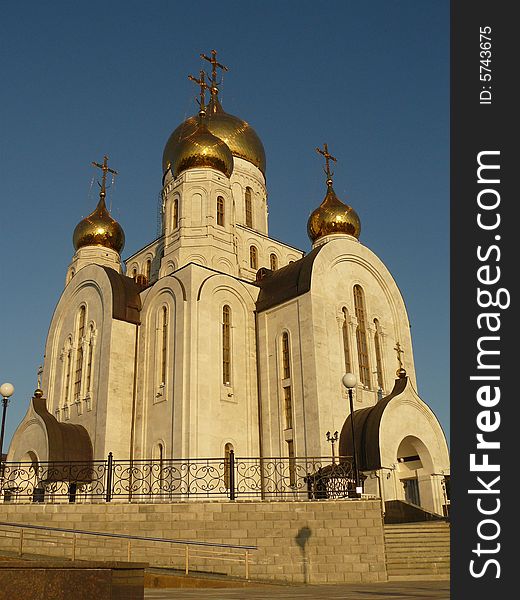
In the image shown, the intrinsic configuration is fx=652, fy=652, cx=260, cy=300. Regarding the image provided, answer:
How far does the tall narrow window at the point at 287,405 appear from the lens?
62.7 ft

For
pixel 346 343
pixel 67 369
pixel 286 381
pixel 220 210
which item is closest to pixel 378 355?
pixel 346 343

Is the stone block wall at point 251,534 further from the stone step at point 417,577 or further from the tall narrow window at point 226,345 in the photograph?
the tall narrow window at point 226,345

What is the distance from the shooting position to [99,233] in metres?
26.3

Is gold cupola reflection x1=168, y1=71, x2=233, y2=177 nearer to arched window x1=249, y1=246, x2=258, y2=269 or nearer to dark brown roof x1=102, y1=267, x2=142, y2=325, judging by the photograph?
arched window x1=249, y1=246, x2=258, y2=269

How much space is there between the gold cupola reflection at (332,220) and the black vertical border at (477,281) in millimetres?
15391

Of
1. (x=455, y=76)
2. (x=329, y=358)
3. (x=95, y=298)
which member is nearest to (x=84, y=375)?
A: (x=95, y=298)

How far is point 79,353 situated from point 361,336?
9337mm

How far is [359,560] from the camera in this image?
1219 centimetres

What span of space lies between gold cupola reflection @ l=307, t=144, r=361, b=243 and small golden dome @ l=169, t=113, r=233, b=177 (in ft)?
12.5

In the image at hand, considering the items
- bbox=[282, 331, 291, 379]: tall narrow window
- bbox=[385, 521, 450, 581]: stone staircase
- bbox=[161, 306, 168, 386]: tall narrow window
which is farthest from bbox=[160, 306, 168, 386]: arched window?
bbox=[385, 521, 450, 581]: stone staircase

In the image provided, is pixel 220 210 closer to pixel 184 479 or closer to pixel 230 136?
pixel 230 136

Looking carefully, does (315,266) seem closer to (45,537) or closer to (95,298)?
(95,298)

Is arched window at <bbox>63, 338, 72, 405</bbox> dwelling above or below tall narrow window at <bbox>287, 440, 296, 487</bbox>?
above

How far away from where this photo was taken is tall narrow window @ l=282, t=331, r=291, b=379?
19.6 metres
